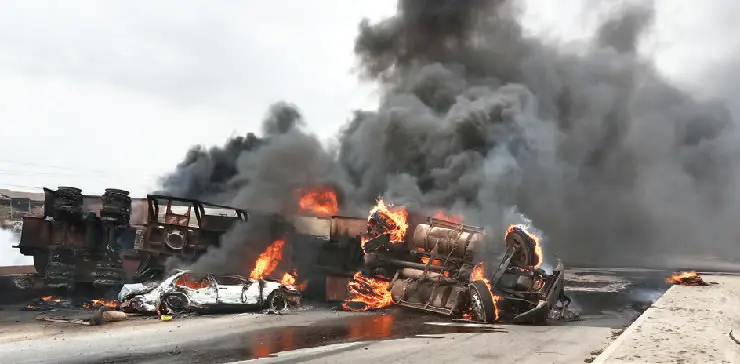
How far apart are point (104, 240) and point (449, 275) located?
11577mm

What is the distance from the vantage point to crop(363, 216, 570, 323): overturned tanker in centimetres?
1510

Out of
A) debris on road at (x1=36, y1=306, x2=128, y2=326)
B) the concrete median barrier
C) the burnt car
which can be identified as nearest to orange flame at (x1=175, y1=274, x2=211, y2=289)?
the burnt car

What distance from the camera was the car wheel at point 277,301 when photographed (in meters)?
16.6

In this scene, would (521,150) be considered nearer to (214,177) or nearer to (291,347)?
(291,347)

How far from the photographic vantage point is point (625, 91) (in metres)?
46.6

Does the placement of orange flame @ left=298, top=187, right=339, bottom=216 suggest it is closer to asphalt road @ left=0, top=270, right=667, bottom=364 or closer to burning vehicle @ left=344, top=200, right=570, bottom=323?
burning vehicle @ left=344, top=200, right=570, bottom=323

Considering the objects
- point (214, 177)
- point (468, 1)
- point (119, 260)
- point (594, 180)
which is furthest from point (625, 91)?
point (119, 260)

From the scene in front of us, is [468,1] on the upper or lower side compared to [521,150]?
upper

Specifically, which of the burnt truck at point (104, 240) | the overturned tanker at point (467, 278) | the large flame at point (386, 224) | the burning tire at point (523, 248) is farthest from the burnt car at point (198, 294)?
the burning tire at point (523, 248)

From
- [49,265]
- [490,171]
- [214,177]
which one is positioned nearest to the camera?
[49,265]

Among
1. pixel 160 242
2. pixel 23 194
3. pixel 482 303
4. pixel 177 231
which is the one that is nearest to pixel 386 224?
pixel 482 303

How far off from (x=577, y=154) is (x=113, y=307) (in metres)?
36.2

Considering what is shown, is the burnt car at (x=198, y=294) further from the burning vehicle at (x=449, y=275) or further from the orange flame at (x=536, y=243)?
the orange flame at (x=536, y=243)

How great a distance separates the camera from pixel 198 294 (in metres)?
15.5
